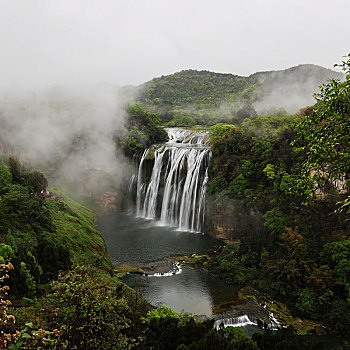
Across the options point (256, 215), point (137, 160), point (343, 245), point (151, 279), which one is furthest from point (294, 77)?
point (151, 279)

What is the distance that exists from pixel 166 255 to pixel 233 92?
219 ft

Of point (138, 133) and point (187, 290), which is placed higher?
point (138, 133)

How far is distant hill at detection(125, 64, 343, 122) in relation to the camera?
61.2 m

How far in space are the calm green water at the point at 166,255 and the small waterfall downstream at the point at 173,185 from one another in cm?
201

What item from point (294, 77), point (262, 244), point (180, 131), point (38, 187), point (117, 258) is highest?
point (294, 77)

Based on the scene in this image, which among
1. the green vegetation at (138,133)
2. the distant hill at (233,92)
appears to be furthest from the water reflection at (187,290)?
the distant hill at (233,92)

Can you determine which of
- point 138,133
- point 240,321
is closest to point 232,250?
point 240,321

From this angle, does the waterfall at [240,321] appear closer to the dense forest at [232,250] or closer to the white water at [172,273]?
the dense forest at [232,250]

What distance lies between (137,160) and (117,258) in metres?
19.5

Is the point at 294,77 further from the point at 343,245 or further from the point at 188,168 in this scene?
the point at 343,245

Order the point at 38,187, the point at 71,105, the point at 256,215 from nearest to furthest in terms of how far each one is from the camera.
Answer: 1. the point at 38,187
2. the point at 256,215
3. the point at 71,105

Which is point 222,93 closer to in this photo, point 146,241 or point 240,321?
point 146,241

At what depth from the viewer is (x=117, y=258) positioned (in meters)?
22.5

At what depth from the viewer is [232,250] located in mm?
22672
